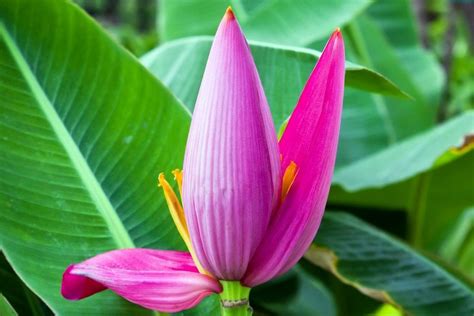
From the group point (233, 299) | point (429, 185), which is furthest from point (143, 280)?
point (429, 185)

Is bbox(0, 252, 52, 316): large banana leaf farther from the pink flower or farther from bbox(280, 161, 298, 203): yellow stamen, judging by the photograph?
bbox(280, 161, 298, 203): yellow stamen

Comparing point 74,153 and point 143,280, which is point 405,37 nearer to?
point 74,153

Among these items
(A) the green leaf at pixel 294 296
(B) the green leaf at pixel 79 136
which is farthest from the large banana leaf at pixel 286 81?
(A) the green leaf at pixel 294 296

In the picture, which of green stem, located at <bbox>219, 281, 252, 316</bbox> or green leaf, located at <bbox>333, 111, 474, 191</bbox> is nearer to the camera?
green stem, located at <bbox>219, 281, 252, 316</bbox>

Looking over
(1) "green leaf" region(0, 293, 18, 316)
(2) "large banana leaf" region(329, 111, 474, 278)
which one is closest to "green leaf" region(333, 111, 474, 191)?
(2) "large banana leaf" region(329, 111, 474, 278)

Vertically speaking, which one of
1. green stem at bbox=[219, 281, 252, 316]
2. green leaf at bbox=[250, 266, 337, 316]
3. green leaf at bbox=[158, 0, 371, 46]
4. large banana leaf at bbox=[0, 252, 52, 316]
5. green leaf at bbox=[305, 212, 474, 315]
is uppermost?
green leaf at bbox=[158, 0, 371, 46]

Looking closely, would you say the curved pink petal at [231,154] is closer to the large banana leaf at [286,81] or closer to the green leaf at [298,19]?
the large banana leaf at [286,81]

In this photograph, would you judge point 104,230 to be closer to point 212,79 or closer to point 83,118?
point 83,118
